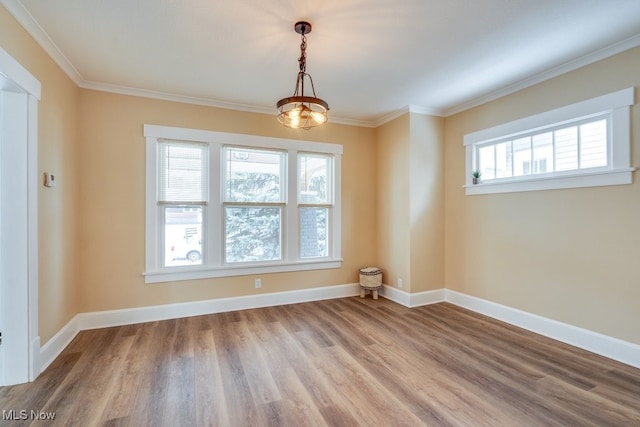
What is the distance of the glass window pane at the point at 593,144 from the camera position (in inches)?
107

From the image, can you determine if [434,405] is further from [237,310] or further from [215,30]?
[215,30]

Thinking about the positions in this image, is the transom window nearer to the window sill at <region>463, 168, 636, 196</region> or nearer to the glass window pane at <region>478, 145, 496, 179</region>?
the glass window pane at <region>478, 145, 496, 179</region>

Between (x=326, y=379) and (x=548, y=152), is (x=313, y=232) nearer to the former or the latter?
(x=326, y=379)

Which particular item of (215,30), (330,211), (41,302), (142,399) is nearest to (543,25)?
(215,30)

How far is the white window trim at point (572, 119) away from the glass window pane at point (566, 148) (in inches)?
3.7

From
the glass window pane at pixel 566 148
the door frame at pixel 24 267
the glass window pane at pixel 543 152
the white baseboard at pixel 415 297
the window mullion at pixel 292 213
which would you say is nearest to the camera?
the door frame at pixel 24 267

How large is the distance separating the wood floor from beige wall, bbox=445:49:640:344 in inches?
17.4

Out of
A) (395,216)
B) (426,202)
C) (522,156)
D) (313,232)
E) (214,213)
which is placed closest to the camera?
(522,156)

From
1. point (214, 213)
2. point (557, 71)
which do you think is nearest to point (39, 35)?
point (214, 213)

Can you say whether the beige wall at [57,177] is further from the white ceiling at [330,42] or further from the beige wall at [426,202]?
the beige wall at [426,202]

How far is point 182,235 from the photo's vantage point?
3.72 meters

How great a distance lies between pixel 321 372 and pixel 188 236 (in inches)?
92.6

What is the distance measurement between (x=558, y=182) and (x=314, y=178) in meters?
2.91

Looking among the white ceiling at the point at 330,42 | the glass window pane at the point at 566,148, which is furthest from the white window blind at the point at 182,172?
the glass window pane at the point at 566,148
